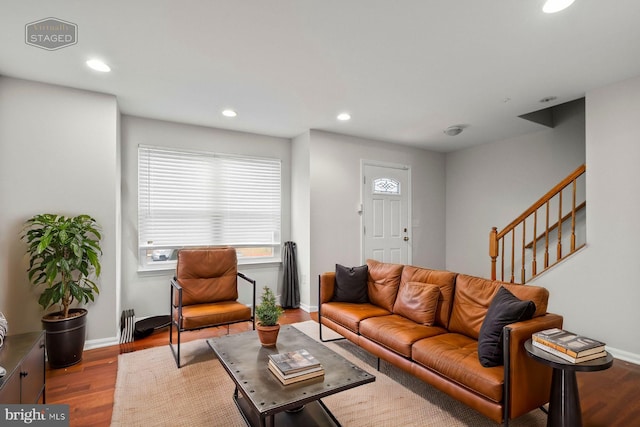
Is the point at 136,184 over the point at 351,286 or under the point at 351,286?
over

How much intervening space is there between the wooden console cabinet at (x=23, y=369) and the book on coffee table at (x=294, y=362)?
4.14 ft

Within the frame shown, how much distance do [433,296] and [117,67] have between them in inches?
130

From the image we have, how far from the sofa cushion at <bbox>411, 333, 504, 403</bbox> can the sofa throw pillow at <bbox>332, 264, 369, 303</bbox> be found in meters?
1.06

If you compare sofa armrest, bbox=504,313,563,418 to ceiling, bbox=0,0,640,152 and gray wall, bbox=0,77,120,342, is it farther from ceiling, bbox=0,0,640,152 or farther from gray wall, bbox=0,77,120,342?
gray wall, bbox=0,77,120,342

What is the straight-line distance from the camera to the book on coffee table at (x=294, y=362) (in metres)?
1.77

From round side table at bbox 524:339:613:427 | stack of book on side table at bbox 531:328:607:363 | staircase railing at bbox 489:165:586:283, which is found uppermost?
staircase railing at bbox 489:165:586:283

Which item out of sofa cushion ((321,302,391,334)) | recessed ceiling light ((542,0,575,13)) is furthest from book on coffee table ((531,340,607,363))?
recessed ceiling light ((542,0,575,13))

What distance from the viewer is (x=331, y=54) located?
2.57m

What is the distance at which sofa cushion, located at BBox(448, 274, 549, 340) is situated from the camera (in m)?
2.26

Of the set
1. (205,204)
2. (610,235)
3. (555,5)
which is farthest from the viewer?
(205,204)

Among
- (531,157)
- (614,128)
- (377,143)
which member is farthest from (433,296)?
(531,157)

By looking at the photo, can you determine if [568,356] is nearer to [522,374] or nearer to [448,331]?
[522,374]

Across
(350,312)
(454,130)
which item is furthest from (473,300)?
(454,130)

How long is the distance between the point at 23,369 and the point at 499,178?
5994 millimetres
